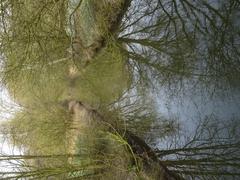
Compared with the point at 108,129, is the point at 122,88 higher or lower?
higher

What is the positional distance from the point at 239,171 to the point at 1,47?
1.44 metres

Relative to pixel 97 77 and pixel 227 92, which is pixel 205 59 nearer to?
pixel 227 92

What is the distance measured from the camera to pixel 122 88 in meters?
3.19

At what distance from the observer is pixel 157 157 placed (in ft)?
8.32

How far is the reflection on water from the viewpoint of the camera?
2.40 metres

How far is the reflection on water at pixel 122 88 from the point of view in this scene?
2404mm

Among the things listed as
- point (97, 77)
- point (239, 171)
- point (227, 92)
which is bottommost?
point (239, 171)

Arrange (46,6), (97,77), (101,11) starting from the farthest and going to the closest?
(97,77) < (101,11) < (46,6)

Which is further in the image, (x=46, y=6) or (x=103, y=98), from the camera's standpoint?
(x=103, y=98)

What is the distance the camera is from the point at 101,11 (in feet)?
8.03

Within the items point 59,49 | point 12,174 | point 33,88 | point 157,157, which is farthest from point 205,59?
point 12,174

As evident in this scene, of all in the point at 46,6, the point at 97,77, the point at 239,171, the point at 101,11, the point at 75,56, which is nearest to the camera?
the point at 46,6

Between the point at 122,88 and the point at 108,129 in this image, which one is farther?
the point at 122,88

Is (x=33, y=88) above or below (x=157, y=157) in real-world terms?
above
